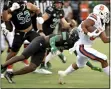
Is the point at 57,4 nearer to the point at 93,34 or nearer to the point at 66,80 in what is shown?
the point at 66,80

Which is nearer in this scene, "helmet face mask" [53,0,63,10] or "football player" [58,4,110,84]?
"football player" [58,4,110,84]

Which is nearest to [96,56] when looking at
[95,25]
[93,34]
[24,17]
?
[93,34]

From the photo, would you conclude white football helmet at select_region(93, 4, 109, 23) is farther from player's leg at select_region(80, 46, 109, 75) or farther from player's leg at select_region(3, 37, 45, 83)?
player's leg at select_region(3, 37, 45, 83)

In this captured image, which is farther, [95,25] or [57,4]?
[57,4]

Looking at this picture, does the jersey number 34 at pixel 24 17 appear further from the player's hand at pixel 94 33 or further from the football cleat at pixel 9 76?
the player's hand at pixel 94 33

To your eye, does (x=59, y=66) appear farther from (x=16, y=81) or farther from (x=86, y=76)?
(x=16, y=81)

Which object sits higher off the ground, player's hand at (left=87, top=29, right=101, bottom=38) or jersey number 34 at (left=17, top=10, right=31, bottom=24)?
jersey number 34 at (left=17, top=10, right=31, bottom=24)

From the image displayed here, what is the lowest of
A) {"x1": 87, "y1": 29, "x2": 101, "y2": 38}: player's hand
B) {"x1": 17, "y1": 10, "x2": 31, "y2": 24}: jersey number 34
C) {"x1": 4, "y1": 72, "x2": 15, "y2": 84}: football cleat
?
{"x1": 4, "y1": 72, "x2": 15, "y2": 84}: football cleat

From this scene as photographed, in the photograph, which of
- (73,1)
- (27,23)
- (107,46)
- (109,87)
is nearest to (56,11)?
(27,23)

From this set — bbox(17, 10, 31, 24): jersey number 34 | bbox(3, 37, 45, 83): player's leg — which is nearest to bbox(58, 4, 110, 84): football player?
bbox(3, 37, 45, 83): player's leg

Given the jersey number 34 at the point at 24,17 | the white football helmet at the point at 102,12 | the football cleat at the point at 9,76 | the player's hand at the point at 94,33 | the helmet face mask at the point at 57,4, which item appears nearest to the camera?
the player's hand at the point at 94,33

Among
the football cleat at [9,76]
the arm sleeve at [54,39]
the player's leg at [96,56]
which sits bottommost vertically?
the football cleat at [9,76]

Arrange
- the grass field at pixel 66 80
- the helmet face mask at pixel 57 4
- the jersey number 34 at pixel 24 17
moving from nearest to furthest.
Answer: the grass field at pixel 66 80 → the jersey number 34 at pixel 24 17 → the helmet face mask at pixel 57 4

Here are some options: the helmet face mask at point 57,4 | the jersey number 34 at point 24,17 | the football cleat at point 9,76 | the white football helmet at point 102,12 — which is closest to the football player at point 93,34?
the white football helmet at point 102,12
